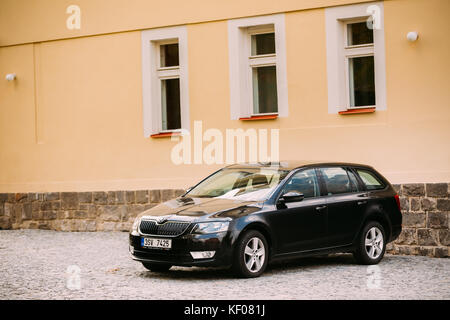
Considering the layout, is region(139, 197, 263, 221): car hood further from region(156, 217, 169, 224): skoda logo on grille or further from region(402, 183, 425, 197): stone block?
region(402, 183, 425, 197): stone block

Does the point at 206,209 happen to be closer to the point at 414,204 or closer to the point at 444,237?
the point at 414,204

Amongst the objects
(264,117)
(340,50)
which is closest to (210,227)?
(264,117)

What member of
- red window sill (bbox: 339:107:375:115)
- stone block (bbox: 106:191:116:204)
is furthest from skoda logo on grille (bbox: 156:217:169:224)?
→ stone block (bbox: 106:191:116:204)

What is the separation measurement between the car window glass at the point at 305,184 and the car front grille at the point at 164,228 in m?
1.76

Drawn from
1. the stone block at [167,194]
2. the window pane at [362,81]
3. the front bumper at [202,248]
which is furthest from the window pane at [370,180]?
the stone block at [167,194]

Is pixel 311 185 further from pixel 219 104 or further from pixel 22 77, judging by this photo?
pixel 22 77

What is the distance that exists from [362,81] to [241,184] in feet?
16.3

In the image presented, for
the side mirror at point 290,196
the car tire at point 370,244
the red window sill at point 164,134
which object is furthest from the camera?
the red window sill at point 164,134

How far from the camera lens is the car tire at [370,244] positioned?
42.4 feet

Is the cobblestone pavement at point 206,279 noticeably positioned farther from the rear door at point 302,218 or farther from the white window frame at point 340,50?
the white window frame at point 340,50

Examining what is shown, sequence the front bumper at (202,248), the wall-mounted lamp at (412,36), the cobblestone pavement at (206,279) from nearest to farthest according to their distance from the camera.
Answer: the cobblestone pavement at (206,279), the front bumper at (202,248), the wall-mounted lamp at (412,36)

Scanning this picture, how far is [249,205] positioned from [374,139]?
5069 mm
